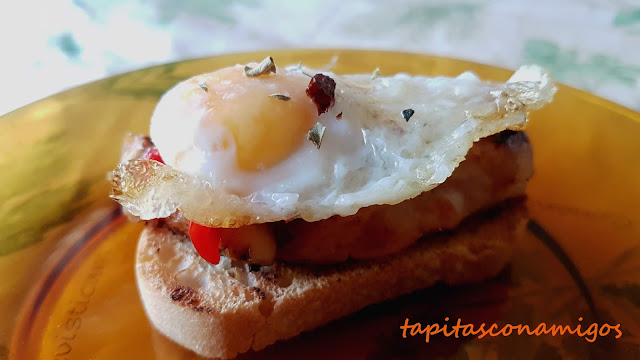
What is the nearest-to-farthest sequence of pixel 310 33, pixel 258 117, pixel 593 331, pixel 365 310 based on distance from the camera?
1. pixel 258 117
2. pixel 593 331
3. pixel 365 310
4. pixel 310 33

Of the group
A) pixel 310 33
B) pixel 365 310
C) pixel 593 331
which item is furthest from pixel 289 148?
pixel 310 33

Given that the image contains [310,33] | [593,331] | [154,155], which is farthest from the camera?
[310,33]

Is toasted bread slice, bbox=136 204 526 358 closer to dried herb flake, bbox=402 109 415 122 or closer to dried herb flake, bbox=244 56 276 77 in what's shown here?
dried herb flake, bbox=402 109 415 122

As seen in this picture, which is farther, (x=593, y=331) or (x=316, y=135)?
(x=593, y=331)

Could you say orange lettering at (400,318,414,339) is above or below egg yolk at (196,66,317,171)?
below

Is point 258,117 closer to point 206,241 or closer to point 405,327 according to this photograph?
point 206,241

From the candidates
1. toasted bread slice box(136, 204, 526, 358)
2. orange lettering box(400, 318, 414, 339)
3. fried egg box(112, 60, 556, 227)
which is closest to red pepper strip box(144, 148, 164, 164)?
fried egg box(112, 60, 556, 227)

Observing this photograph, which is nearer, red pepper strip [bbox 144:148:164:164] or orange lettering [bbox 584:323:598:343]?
orange lettering [bbox 584:323:598:343]
